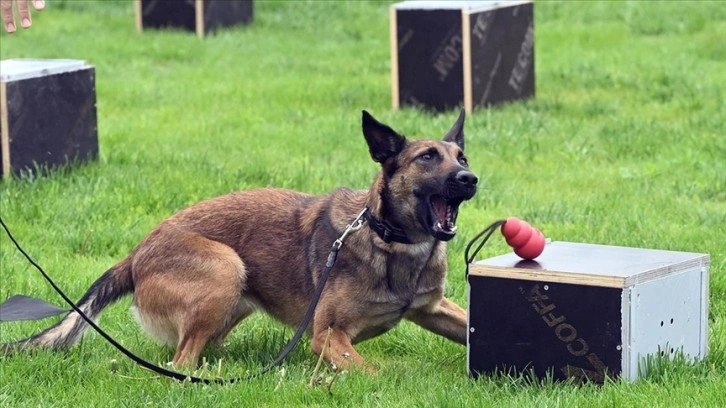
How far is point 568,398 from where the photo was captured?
171 inches

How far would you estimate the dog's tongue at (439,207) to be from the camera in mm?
5078

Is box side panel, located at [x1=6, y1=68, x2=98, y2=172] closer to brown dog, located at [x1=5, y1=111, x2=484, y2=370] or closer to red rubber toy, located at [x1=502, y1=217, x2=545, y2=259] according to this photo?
brown dog, located at [x1=5, y1=111, x2=484, y2=370]

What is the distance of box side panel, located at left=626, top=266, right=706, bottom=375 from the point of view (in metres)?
4.48

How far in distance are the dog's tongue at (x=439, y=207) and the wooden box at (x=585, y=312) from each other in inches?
13.8

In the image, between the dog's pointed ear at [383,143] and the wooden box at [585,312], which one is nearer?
the wooden box at [585,312]

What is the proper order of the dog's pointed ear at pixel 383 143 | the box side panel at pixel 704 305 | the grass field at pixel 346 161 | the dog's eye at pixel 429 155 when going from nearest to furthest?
the grass field at pixel 346 161 < the box side panel at pixel 704 305 < the dog's eye at pixel 429 155 < the dog's pointed ear at pixel 383 143

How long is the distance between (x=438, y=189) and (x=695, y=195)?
3714 millimetres

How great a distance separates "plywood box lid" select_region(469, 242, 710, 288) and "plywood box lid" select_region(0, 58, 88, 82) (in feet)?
15.4

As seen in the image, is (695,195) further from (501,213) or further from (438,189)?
(438,189)

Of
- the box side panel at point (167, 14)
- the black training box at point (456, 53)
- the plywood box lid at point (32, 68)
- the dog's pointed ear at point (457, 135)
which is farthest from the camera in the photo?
the box side panel at point (167, 14)

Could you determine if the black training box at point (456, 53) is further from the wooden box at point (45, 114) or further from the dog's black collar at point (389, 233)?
the dog's black collar at point (389, 233)

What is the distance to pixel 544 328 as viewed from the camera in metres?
4.59

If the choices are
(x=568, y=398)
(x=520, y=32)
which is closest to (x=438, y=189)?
(x=568, y=398)

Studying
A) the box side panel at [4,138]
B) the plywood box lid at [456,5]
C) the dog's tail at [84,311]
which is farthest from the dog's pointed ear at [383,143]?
the plywood box lid at [456,5]
